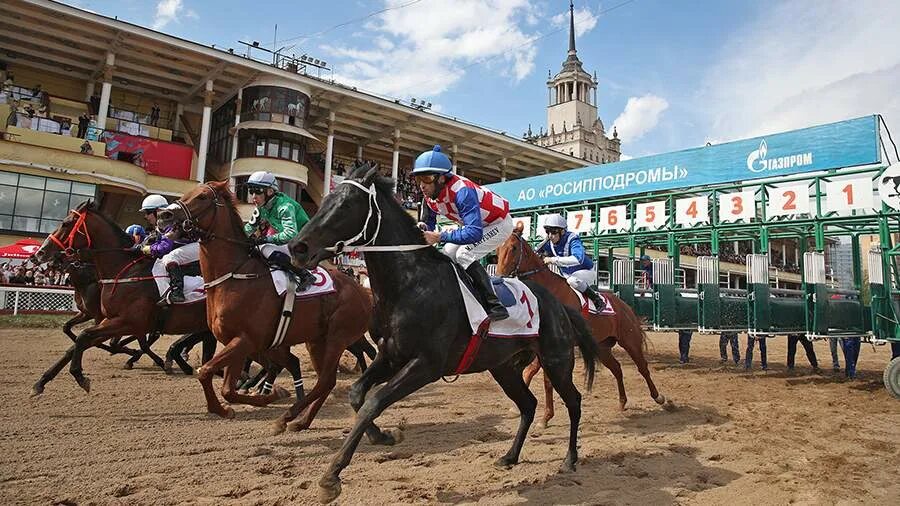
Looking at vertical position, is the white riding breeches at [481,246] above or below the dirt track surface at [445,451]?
above

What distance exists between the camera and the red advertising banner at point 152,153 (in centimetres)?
2464

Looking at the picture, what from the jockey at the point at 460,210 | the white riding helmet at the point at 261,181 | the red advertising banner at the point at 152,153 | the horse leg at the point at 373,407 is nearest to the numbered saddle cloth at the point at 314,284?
the white riding helmet at the point at 261,181

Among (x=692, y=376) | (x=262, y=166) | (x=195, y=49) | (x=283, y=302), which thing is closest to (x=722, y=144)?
(x=692, y=376)

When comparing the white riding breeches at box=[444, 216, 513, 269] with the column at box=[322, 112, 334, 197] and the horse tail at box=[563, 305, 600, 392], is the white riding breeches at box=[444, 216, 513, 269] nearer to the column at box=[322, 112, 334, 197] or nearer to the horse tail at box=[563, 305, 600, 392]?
the horse tail at box=[563, 305, 600, 392]

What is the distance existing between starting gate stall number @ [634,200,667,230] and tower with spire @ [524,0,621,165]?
6509 centimetres

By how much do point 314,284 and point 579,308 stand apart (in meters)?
3.41

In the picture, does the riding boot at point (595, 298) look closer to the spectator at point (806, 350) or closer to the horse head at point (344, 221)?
the horse head at point (344, 221)

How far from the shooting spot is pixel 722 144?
12.7 meters

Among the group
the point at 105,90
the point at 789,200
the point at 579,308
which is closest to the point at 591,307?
the point at 579,308

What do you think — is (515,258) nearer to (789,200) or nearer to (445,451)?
(445,451)

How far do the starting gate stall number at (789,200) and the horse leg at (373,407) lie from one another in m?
9.51

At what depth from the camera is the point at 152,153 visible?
25438 mm

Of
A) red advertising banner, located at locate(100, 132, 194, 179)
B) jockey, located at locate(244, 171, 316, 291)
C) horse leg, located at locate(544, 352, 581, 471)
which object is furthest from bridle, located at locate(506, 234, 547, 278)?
red advertising banner, located at locate(100, 132, 194, 179)

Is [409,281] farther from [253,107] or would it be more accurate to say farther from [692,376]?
[253,107]
